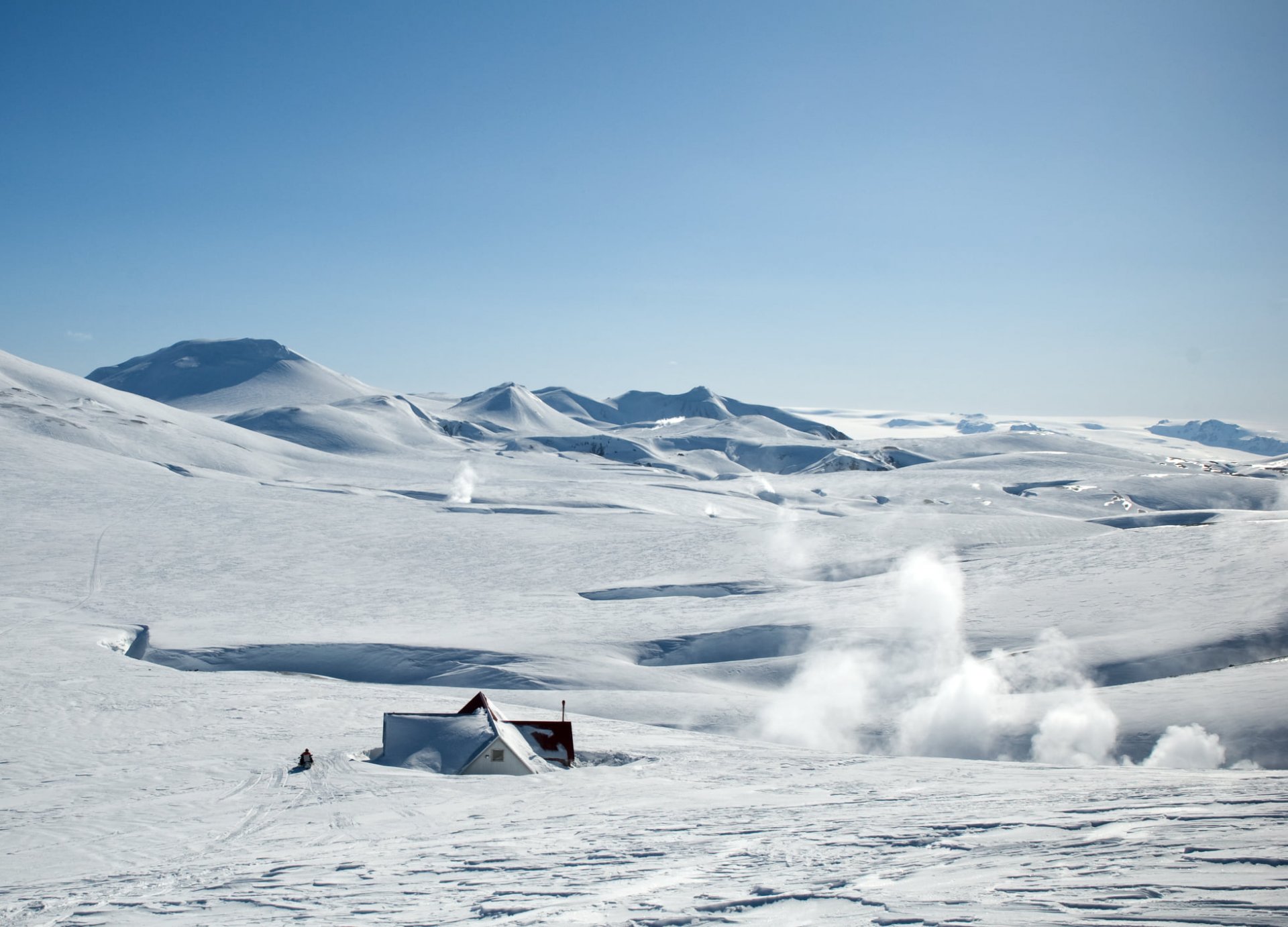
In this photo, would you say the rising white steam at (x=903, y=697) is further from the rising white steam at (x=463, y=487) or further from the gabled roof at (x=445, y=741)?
the rising white steam at (x=463, y=487)

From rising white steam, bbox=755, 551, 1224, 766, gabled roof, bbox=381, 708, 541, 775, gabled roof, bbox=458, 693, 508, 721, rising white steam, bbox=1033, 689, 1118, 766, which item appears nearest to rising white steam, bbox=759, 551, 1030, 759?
rising white steam, bbox=755, 551, 1224, 766

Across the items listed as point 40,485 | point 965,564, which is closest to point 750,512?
point 965,564

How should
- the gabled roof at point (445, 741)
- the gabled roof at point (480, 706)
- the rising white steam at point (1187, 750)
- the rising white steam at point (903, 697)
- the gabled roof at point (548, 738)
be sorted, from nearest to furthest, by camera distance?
the gabled roof at point (445, 741)
the gabled roof at point (548, 738)
the rising white steam at point (1187, 750)
the gabled roof at point (480, 706)
the rising white steam at point (903, 697)

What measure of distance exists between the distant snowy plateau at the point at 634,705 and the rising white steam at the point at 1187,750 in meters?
0.09

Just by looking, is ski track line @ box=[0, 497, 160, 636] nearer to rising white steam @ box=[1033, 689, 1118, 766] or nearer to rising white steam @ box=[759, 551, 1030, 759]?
rising white steam @ box=[759, 551, 1030, 759]

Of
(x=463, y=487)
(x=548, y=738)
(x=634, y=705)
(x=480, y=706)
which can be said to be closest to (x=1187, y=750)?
(x=634, y=705)

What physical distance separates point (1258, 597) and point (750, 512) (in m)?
48.7

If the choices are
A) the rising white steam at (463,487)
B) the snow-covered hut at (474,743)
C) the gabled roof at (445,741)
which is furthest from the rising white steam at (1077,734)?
the rising white steam at (463,487)

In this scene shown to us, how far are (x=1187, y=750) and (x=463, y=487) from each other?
7138 cm

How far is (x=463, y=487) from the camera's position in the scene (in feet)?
281

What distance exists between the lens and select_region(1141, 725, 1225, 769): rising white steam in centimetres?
2150

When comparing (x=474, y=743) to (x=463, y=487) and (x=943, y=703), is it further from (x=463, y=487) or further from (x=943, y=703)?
(x=463, y=487)

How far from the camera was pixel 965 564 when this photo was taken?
47719 millimetres

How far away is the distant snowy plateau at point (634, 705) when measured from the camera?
9781 mm
